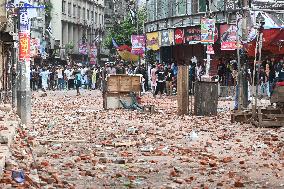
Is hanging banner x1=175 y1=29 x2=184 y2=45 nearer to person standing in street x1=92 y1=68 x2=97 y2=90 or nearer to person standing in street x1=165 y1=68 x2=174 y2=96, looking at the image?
person standing in street x1=165 y1=68 x2=174 y2=96

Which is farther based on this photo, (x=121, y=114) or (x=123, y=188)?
(x=121, y=114)

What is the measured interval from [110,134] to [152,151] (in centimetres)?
309

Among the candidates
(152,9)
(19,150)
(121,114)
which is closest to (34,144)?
(19,150)

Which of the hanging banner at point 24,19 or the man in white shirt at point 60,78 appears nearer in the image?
the hanging banner at point 24,19

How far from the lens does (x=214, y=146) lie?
521 inches

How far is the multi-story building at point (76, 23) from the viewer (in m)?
78.7

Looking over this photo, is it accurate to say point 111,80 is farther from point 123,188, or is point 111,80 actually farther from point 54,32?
point 54,32

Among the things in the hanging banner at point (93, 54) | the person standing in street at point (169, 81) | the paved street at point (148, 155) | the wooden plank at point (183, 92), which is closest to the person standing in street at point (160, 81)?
the person standing in street at point (169, 81)

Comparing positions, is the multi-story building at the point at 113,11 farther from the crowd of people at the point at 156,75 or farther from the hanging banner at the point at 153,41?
the hanging banner at the point at 153,41

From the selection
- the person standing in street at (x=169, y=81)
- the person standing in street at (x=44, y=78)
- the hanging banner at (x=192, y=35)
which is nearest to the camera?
the person standing in street at (x=169, y=81)

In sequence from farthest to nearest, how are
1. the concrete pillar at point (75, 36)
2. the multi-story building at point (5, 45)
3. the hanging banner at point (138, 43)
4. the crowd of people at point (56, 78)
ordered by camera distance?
the concrete pillar at point (75, 36)
the crowd of people at point (56, 78)
the hanging banner at point (138, 43)
the multi-story building at point (5, 45)

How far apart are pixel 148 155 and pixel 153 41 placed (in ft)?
122

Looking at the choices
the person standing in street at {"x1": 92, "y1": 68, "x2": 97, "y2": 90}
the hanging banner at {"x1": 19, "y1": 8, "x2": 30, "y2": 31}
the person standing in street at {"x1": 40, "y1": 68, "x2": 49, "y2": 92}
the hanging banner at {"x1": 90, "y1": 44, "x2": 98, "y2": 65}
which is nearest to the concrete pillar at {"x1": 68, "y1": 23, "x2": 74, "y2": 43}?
the hanging banner at {"x1": 90, "y1": 44, "x2": 98, "y2": 65}

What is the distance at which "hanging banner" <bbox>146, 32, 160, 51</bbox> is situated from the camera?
4784 centimetres
